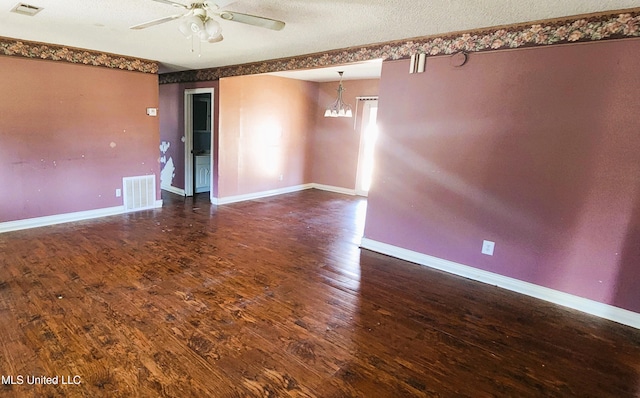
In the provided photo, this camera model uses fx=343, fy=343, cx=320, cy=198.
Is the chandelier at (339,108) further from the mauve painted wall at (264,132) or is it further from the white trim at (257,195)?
the white trim at (257,195)

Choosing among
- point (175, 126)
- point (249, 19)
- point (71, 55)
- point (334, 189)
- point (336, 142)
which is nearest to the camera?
point (249, 19)

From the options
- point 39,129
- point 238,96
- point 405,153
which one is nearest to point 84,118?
point 39,129

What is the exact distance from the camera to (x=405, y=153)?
369 centimetres

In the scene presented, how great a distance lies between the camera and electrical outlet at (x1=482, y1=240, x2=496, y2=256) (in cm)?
325

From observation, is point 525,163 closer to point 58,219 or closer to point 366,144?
point 366,144

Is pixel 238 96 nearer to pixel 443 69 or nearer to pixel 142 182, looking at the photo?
pixel 142 182

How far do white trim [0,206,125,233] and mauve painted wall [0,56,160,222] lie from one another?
0.06m

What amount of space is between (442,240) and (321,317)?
5.42 ft

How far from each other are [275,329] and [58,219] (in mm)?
3836

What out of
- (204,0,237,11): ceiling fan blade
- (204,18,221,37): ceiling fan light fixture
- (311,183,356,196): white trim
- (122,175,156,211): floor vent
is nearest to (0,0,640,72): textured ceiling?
(204,0,237,11): ceiling fan blade

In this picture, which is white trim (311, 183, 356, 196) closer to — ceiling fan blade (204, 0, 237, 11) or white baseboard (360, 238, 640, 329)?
white baseboard (360, 238, 640, 329)

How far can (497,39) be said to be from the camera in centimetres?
300

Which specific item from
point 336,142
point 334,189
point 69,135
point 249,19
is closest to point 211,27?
point 249,19

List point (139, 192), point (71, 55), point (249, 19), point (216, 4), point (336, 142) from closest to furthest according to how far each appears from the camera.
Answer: point (216, 4)
point (249, 19)
point (71, 55)
point (139, 192)
point (336, 142)
